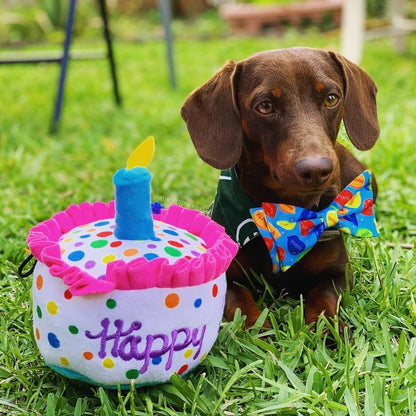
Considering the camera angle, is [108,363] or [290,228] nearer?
[108,363]

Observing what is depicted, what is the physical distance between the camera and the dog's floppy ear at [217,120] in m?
2.10

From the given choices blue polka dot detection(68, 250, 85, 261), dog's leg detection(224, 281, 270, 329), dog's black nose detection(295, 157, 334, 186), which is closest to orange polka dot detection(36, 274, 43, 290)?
blue polka dot detection(68, 250, 85, 261)

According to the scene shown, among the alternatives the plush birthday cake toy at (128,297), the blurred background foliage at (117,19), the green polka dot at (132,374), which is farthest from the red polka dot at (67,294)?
the blurred background foliage at (117,19)

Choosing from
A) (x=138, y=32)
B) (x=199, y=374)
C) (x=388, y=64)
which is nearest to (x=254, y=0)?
(x=138, y=32)

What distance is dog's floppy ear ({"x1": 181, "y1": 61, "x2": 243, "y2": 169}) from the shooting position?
6.90 ft

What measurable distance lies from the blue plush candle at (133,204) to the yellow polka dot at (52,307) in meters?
0.24

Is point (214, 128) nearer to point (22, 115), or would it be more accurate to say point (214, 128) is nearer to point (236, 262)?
point (236, 262)

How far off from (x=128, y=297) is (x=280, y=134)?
2.48ft

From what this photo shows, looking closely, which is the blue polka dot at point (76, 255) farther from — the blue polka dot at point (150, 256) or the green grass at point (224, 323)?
the green grass at point (224, 323)

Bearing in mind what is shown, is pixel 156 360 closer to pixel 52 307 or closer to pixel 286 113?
pixel 52 307

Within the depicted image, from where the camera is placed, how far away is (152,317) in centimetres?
155

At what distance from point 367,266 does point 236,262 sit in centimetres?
59

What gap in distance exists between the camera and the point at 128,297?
1.53 m

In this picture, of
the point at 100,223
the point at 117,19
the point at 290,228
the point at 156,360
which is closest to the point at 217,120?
the point at 290,228
